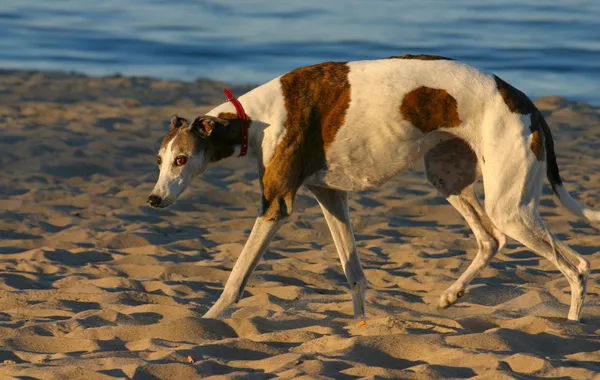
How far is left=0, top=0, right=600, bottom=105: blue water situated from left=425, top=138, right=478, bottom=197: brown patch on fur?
11.1 metres

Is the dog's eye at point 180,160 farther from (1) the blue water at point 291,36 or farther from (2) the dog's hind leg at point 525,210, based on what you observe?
(1) the blue water at point 291,36

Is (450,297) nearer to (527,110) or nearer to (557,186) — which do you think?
(557,186)

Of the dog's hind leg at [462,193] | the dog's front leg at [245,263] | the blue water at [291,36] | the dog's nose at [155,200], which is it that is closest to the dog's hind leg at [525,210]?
the dog's hind leg at [462,193]

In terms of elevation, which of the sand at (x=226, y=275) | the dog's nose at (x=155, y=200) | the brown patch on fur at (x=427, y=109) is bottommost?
the sand at (x=226, y=275)

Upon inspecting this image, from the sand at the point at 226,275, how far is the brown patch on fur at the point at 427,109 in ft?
3.82

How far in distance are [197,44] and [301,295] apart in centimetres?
1699

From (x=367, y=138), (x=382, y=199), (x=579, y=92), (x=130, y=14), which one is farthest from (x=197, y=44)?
(x=367, y=138)

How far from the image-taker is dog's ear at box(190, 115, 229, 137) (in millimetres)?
6406

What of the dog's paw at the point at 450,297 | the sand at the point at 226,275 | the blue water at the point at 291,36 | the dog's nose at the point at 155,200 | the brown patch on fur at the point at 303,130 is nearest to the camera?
the sand at the point at 226,275

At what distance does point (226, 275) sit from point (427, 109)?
2376 mm

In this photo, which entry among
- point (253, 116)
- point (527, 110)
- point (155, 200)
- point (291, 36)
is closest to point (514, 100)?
point (527, 110)

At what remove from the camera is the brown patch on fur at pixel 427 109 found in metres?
6.55

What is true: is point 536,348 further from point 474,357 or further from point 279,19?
point 279,19

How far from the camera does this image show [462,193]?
719 cm
